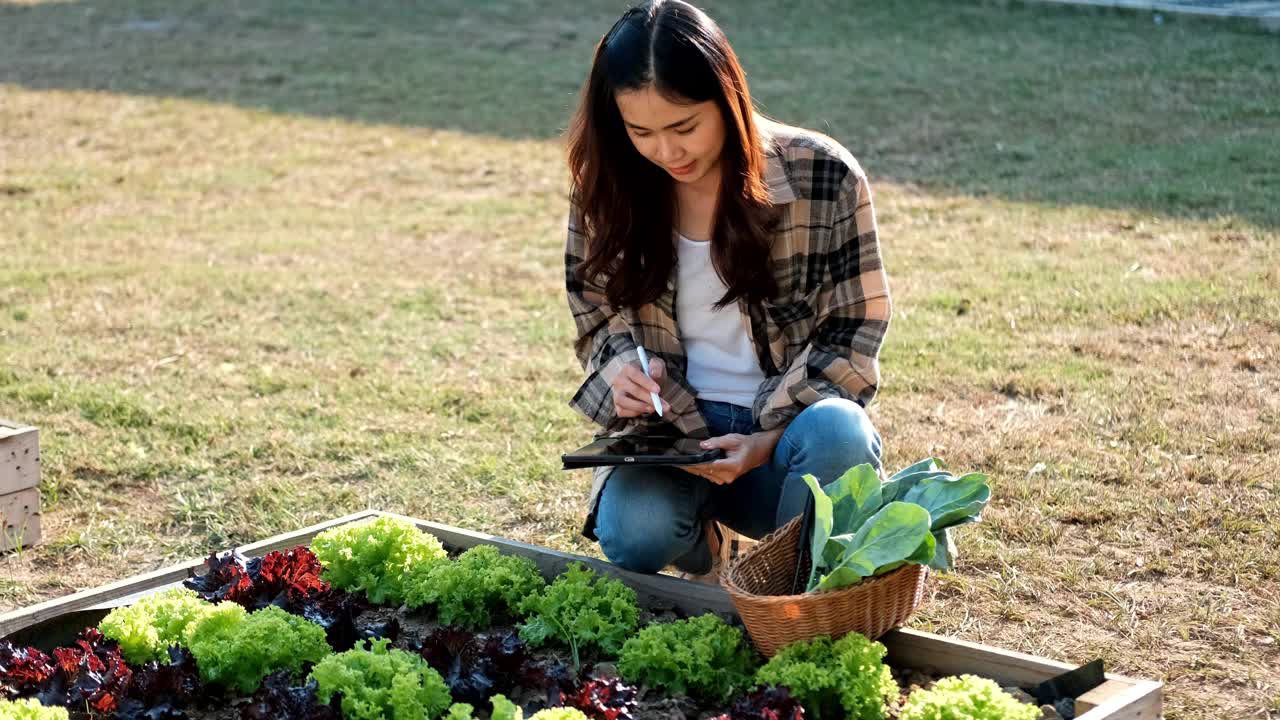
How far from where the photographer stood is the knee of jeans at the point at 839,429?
3295 millimetres

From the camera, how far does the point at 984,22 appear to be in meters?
14.2

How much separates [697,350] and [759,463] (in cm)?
38

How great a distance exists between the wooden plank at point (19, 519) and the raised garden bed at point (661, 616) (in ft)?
3.09

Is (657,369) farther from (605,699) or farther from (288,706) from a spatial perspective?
(288,706)

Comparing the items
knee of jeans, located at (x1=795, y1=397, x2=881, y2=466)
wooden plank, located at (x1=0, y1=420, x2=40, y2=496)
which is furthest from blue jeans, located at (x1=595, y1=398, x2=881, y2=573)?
wooden plank, located at (x1=0, y1=420, x2=40, y2=496)

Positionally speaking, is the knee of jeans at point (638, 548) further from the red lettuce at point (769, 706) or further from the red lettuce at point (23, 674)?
the red lettuce at point (23, 674)

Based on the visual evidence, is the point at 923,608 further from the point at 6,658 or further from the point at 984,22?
the point at 984,22

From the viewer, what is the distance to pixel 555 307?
23.0 feet

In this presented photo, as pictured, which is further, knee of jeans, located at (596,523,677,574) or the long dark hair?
knee of jeans, located at (596,523,677,574)

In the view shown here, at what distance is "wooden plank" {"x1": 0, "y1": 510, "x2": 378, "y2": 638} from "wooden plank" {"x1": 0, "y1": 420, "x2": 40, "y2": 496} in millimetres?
874

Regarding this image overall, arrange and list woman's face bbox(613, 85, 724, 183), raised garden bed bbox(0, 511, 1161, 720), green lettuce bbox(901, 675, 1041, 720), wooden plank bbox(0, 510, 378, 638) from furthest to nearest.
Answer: wooden plank bbox(0, 510, 378, 638) < woman's face bbox(613, 85, 724, 183) < raised garden bed bbox(0, 511, 1161, 720) < green lettuce bbox(901, 675, 1041, 720)

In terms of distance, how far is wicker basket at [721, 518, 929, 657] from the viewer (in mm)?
2955

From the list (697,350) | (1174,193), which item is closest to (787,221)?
(697,350)

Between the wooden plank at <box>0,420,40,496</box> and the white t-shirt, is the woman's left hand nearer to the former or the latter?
the white t-shirt
